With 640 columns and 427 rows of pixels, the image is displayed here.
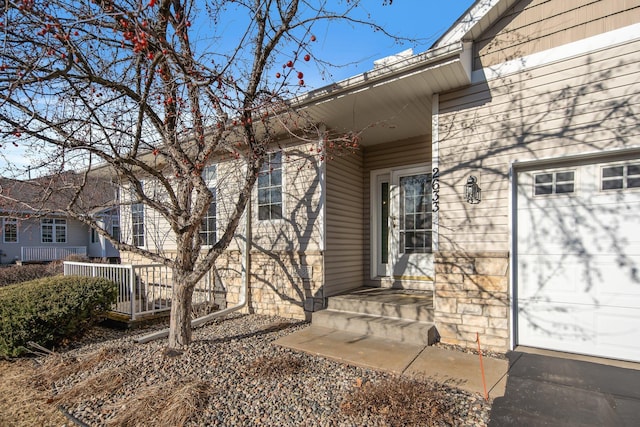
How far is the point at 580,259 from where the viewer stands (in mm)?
3449

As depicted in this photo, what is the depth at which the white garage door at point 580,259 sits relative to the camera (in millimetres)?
3225

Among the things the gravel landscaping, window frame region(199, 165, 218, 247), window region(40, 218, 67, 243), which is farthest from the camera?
window region(40, 218, 67, 243)

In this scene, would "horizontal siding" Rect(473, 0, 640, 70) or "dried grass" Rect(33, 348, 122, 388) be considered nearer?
"horizontal siding" Rect(473, 0, 640, 70)

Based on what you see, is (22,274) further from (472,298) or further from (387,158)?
(472,298)

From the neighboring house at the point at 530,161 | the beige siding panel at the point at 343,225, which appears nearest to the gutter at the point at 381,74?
the neighboring house at the point at 530,161

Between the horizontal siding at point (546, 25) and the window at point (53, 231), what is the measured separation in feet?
67.0

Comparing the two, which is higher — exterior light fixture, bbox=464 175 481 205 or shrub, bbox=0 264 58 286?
exterior light fixture, bbox=464 175 481 205

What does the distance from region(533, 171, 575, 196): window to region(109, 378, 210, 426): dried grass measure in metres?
3.93

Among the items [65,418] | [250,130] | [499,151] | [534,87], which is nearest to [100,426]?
[65,418]

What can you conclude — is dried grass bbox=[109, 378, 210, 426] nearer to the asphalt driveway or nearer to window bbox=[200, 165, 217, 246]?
the asphalt driveway

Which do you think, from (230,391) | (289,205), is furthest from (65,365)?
(289,205)

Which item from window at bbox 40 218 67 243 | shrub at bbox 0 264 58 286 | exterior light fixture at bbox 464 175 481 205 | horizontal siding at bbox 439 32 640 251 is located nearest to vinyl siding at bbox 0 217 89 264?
window at bbox 40 218 67 243

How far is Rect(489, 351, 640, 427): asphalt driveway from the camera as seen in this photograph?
2340mm

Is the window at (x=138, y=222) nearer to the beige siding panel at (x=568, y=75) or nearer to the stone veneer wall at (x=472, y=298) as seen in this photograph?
the stone veneer wall at (x=472, y=298)
